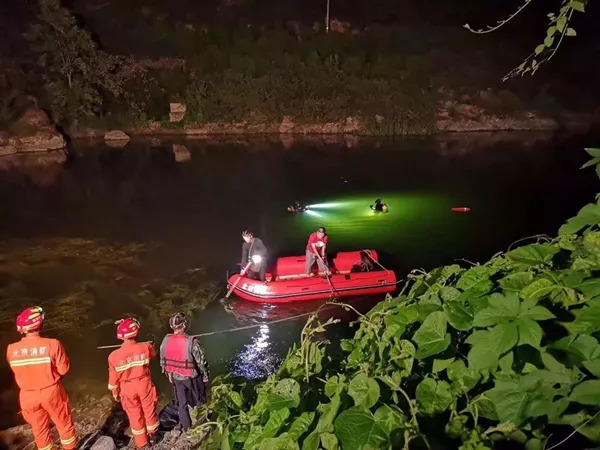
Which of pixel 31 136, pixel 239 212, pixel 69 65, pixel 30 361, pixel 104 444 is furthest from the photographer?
pixel 69 65

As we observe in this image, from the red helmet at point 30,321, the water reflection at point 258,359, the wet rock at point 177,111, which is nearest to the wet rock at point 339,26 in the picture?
the wet rock at point 177,111

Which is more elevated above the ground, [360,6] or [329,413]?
[360,6]

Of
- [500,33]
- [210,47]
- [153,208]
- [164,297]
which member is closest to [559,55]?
[500,33]

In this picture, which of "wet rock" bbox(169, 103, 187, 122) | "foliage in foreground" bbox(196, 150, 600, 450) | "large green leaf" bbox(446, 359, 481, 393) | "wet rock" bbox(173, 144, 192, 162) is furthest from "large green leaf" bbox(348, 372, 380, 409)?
"wet rock" bbox(169, 103, 187, 122)

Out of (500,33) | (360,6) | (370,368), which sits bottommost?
(370,368)

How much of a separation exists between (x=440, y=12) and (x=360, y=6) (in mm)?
7381

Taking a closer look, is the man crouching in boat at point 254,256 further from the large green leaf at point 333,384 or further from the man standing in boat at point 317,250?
the large green leaf at point 333,384

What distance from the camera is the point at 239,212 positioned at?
1800cm

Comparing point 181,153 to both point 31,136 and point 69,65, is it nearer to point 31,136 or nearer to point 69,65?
point 31,136

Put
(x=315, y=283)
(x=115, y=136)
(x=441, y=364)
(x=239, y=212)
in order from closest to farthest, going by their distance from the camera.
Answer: (x=441, y=364) → (x=315, y=283) → (x=239, y=212) → (x=115, y=136)

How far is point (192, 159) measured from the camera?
89.1 feet

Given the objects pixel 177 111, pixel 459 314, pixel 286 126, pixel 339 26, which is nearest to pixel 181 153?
pixel 177 111

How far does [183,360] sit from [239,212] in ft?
42.5

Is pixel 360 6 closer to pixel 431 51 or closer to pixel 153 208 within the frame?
pixel 431 51
